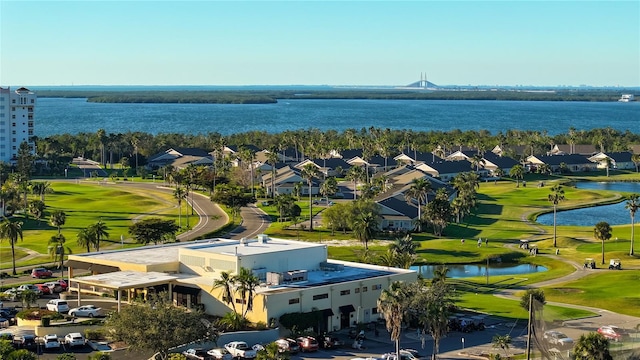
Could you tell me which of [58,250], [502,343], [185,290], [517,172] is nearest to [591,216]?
[517,172]

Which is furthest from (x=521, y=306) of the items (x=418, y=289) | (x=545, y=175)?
(x=545, y=175)

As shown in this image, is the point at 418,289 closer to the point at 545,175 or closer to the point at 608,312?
the point at 608,312

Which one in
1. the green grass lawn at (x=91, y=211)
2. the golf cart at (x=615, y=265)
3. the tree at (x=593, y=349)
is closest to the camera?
the tree at (x=593, y=349)

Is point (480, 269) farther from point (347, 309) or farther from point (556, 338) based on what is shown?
point (556, 338)

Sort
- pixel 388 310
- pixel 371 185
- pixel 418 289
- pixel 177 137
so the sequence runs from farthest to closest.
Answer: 1. pixel 177 137
2. pixel 371 185
3. pixel 418 289
4. pixel 388 310

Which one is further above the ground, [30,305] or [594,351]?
[594,351]

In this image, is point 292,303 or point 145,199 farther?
point 145,199

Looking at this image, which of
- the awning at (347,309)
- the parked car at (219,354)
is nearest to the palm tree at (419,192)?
the awning at (347,309)

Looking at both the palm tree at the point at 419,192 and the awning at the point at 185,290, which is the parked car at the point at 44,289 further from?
the palm tree at the point at 419,192
